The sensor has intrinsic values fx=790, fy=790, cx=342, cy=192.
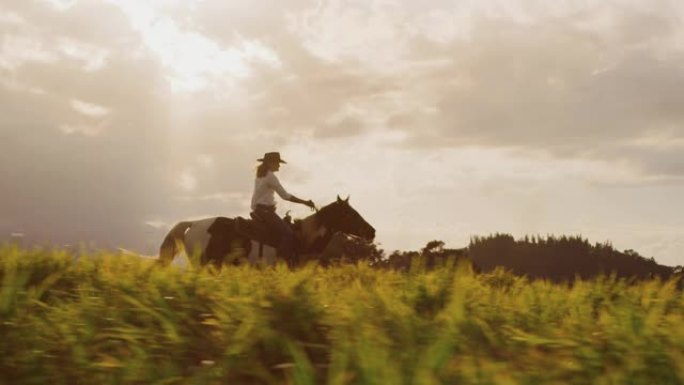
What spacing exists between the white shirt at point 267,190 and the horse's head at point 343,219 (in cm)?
91

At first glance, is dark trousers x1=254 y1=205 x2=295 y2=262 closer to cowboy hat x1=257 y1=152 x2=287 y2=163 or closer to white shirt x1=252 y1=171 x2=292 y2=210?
white shirt x1=252 y1=171 x2=292 y2=210

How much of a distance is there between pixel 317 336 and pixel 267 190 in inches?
381

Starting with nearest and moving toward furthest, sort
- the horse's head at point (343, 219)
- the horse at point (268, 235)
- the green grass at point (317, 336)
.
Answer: the green grass at point (317, 336), the horse at point (268, 235), the horse's head at point (343, 219)

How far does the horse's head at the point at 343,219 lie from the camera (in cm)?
1418

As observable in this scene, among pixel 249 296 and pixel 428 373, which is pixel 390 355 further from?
pixel 249 296

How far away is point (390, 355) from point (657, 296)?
2.99 meters

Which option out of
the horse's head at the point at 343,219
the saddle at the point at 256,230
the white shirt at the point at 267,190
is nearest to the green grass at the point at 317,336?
the white shirt at the point at 267,190

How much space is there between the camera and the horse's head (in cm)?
1418

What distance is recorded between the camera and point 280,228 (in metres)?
13.7

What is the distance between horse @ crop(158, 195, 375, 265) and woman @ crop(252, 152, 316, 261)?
0.59 ft

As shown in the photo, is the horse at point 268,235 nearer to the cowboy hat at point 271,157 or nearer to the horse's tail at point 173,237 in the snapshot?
the horse's tail at point 173,237

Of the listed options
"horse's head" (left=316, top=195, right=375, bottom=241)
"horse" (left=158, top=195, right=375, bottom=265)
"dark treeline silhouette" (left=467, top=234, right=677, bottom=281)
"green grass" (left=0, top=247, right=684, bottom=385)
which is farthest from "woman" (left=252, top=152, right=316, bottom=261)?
"green grass" (left=0, top=247, right=684, bottom=385)

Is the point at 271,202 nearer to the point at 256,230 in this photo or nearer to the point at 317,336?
the point at 256,230

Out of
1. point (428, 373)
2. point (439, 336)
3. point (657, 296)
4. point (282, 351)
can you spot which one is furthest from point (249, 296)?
point (657, 296)
